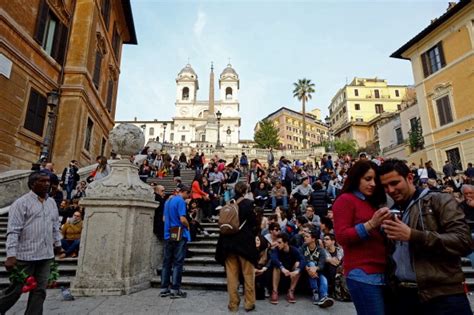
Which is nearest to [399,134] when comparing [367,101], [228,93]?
[367,101]

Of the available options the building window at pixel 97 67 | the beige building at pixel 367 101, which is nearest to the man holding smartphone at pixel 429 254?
the building window at pixel 97 67

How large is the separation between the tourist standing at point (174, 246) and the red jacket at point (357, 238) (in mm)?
3726

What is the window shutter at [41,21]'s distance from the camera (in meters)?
13.1

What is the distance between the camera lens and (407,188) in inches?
83.7

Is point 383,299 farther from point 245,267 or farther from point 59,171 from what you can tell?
point 59,171

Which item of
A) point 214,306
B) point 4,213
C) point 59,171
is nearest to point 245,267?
point 214,306

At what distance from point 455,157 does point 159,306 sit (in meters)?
22.6

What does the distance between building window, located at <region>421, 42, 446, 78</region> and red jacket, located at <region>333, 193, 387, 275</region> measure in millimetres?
24435

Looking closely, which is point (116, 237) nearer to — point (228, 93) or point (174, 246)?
point (174, 246)

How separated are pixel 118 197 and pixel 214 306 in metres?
2.77

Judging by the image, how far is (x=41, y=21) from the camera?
43.9ft

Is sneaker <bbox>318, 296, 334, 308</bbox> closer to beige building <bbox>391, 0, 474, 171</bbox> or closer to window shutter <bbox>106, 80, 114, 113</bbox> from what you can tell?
beige building <bbox>391, 0, 474, 171</bbox>

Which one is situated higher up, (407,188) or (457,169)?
(457,169)

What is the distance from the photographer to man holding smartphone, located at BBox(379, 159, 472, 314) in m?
1.77
